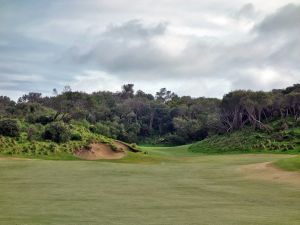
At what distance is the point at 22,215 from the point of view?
17.4 m

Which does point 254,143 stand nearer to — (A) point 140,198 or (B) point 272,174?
(B) point 272,174

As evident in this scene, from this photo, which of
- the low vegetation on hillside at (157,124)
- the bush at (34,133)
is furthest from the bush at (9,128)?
the bush at (34,133)

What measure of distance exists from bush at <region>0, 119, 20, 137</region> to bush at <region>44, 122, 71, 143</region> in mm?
3991

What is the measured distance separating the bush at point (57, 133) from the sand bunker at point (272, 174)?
26.6 metres

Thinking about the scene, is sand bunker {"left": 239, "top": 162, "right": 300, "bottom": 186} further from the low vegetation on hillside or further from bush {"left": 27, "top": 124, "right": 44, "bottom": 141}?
bush {"left": 27, "top": 124, "right": 44, "bottom": 141}

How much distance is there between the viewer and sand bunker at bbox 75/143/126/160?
56.6 meters

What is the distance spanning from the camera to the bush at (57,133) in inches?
2330

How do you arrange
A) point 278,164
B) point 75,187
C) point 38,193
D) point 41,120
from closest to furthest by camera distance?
point 38,193 → point 75,187 → point 278,164 → point 41,120

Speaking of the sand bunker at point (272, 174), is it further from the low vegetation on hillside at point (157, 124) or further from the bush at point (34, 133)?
the bush at point (34, 133)

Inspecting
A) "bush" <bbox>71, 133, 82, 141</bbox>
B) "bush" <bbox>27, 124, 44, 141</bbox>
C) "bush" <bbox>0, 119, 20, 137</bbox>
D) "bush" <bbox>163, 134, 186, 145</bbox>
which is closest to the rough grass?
"bush" <bbox>71, 133, 82, 141</bbox>

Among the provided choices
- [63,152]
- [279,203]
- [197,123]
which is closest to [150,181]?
[279,203]

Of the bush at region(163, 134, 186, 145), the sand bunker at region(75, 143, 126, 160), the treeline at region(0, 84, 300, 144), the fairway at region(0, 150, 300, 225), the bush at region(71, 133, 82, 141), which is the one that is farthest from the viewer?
the bush at region(163, 134, 186, 145)

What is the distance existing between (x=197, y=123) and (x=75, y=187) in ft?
327

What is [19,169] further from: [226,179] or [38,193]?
[226,179]
